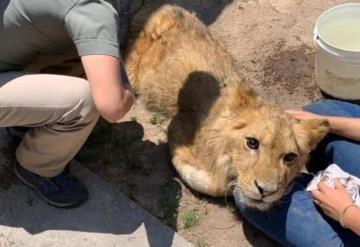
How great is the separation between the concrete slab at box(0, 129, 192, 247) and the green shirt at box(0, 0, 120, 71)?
85cm

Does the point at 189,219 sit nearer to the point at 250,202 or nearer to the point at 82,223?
the point at 250,202

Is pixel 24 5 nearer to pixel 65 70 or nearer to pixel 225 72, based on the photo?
pixel 65 70

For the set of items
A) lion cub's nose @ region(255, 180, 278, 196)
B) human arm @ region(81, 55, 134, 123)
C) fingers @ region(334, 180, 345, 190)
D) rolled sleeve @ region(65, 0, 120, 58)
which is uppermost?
rolled sleeve @ region(65, 0, 120, 58)

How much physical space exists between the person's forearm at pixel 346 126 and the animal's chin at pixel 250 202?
0.58 meters

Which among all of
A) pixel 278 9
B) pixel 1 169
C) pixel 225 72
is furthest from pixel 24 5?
pixel 278 9

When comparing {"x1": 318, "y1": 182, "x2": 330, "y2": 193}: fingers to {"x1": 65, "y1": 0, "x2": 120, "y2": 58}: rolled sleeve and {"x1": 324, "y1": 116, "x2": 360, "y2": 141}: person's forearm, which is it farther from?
{"x1": 65, "y1": 0, "x2": 120, "y2": 58}: rolled sleeve

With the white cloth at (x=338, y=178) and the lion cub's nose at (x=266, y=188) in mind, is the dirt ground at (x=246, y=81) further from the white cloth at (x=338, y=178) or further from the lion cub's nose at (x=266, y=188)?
the lion cub's nose at (x=266, y=188)

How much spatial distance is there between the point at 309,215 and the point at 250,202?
32 cm

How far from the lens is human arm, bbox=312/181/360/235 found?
3262mm

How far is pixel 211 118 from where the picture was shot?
156 inches

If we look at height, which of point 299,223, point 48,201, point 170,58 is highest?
point 170,58

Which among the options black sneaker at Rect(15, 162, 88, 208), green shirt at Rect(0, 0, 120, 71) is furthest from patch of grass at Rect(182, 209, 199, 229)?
green shirt at Rect(0, 0, 120, 71)

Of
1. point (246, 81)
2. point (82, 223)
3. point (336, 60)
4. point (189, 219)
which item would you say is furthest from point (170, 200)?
point (336, 60)

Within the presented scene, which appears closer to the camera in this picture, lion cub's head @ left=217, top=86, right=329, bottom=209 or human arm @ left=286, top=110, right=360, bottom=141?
lion cub's head @ left=217, top=86, right=329, bottom=209
